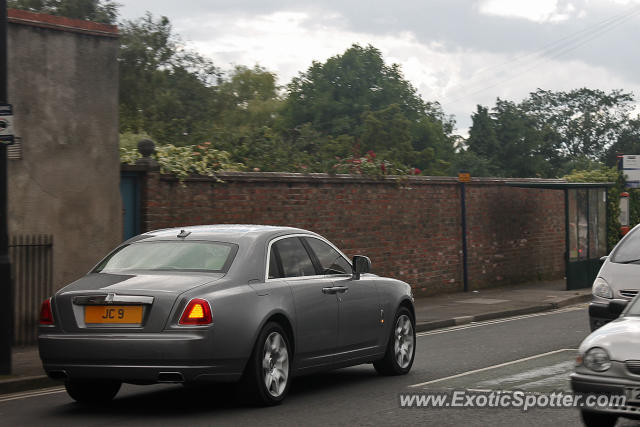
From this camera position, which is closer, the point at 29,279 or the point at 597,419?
the point at 597,419

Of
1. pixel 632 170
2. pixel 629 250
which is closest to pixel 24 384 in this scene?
pixel 629 250

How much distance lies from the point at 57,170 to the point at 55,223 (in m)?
0.75

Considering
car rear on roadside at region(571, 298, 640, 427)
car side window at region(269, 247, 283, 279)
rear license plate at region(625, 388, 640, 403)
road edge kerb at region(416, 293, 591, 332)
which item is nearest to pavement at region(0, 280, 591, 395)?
road edge kerb at region(416, 293, 591, 332)

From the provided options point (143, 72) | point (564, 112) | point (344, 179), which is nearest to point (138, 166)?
point (344, 179)

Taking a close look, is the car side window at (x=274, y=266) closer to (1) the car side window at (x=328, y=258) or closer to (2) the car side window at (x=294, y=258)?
(2) the car side window at (x=294, y=258)

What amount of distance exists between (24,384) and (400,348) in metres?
3.91

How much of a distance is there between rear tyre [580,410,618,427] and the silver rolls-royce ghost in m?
2.70

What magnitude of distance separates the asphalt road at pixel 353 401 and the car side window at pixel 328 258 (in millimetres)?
Answer: 1153

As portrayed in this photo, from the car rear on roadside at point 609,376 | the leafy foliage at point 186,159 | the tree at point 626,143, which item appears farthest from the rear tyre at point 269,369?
the tree at point 626,143

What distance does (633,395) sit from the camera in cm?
679

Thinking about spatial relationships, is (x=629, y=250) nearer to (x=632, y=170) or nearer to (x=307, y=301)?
(x=307, y=301)

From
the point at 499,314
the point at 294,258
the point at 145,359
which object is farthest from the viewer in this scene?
the point at 499,314

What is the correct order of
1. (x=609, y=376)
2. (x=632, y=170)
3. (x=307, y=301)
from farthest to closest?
1. (x=632, y=170)
2. (x=307, y=301)
3. (x=609, y=376)

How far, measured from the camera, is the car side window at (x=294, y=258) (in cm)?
945
